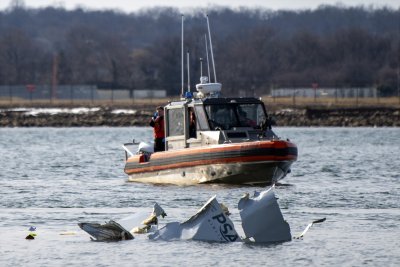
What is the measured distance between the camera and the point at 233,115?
34.7 metres

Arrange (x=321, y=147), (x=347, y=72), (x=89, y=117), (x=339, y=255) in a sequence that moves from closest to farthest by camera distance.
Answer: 1. (x=339, y=255)
2. (x=321, y=147)
3. (x=89, y=117)
4. (x=347, y=72)

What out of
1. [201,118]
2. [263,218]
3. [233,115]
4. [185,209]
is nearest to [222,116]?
[233,115]

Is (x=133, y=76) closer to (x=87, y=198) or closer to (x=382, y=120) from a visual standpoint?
(x=382, y=120)

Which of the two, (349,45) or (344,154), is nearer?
(344,154)

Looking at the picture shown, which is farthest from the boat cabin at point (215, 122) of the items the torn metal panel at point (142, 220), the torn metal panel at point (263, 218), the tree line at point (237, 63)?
the tree line at point (237, 63)

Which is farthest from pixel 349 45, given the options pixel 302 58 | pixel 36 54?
pixel 36 54

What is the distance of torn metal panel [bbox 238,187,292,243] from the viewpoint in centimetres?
2294

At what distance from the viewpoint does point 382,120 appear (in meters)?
88.7

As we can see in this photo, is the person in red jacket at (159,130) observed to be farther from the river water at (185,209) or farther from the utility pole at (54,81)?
the utility pole at (54,81)

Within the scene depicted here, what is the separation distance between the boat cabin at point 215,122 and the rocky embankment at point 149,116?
50.9 metres

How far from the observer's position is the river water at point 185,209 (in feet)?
72.7

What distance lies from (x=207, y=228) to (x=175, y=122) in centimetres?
1203

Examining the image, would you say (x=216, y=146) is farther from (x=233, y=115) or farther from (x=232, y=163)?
(x=233, y=115)

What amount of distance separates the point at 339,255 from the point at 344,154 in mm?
31334
